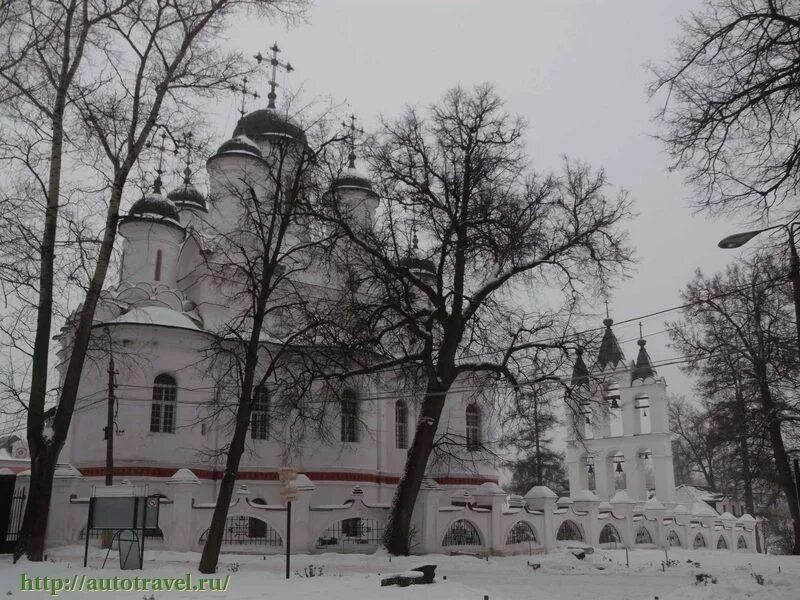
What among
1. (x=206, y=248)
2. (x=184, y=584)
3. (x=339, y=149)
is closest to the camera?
(x=184, y=584)

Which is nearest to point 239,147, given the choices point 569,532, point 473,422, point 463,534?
point 473,422

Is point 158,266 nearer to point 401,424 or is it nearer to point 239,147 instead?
point 239,147

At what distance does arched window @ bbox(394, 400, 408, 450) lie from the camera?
3228 centimetres

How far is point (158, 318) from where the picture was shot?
92.0 ft

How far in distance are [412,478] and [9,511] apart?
34.6ft

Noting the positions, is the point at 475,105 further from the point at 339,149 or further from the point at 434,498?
the point at 434,498

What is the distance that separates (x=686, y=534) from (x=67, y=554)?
25039 mm

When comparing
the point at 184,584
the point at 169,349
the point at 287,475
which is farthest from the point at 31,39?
the point at 169,349

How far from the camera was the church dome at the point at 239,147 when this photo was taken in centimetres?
3391

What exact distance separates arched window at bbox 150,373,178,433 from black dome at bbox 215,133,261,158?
11.4 m

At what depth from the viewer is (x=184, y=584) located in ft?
42.6

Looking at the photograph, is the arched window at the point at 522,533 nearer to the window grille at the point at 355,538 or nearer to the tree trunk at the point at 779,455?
the window grille at the point at 355,538

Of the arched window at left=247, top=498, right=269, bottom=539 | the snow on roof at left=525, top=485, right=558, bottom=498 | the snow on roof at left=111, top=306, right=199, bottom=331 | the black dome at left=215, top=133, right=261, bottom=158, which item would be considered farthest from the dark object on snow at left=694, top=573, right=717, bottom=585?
the black dome at left=215, top=133, right=261, bottom=158

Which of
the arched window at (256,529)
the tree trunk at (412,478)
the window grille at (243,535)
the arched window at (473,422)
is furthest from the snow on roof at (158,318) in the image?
the arched window at (473,422)
